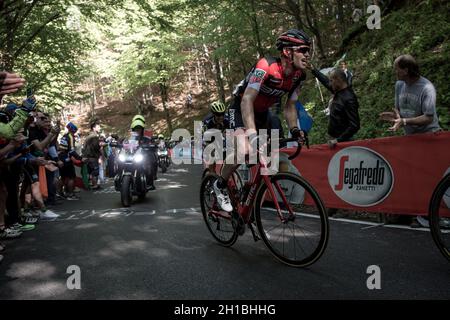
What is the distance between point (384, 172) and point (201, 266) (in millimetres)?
3184

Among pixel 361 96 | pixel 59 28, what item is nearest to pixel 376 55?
pixel 361 96

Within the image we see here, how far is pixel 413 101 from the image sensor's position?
5113mm

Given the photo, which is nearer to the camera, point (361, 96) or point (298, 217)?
point (298, 217)

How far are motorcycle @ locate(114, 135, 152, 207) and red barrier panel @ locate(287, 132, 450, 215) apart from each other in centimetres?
421

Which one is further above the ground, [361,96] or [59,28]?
[59,28]

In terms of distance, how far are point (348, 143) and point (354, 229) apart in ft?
5.05

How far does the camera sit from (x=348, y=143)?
6008mm

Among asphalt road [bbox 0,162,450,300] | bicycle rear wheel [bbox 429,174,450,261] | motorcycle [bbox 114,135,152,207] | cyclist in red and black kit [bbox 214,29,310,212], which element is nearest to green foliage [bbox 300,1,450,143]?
asphalt road [bbox 0,162,450,300]

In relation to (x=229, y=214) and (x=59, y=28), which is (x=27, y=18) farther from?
(x=229, y=214)

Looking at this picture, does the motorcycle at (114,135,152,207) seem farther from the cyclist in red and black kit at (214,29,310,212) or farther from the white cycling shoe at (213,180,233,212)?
the cyclist in red and black kit at (214,29,310,212)

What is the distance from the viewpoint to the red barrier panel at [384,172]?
4859mm

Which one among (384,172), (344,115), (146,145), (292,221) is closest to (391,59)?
(344,115)

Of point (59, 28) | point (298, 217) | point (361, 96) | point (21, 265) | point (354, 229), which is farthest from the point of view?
point (59, 28)

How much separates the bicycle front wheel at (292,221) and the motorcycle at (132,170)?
5.15 metres
